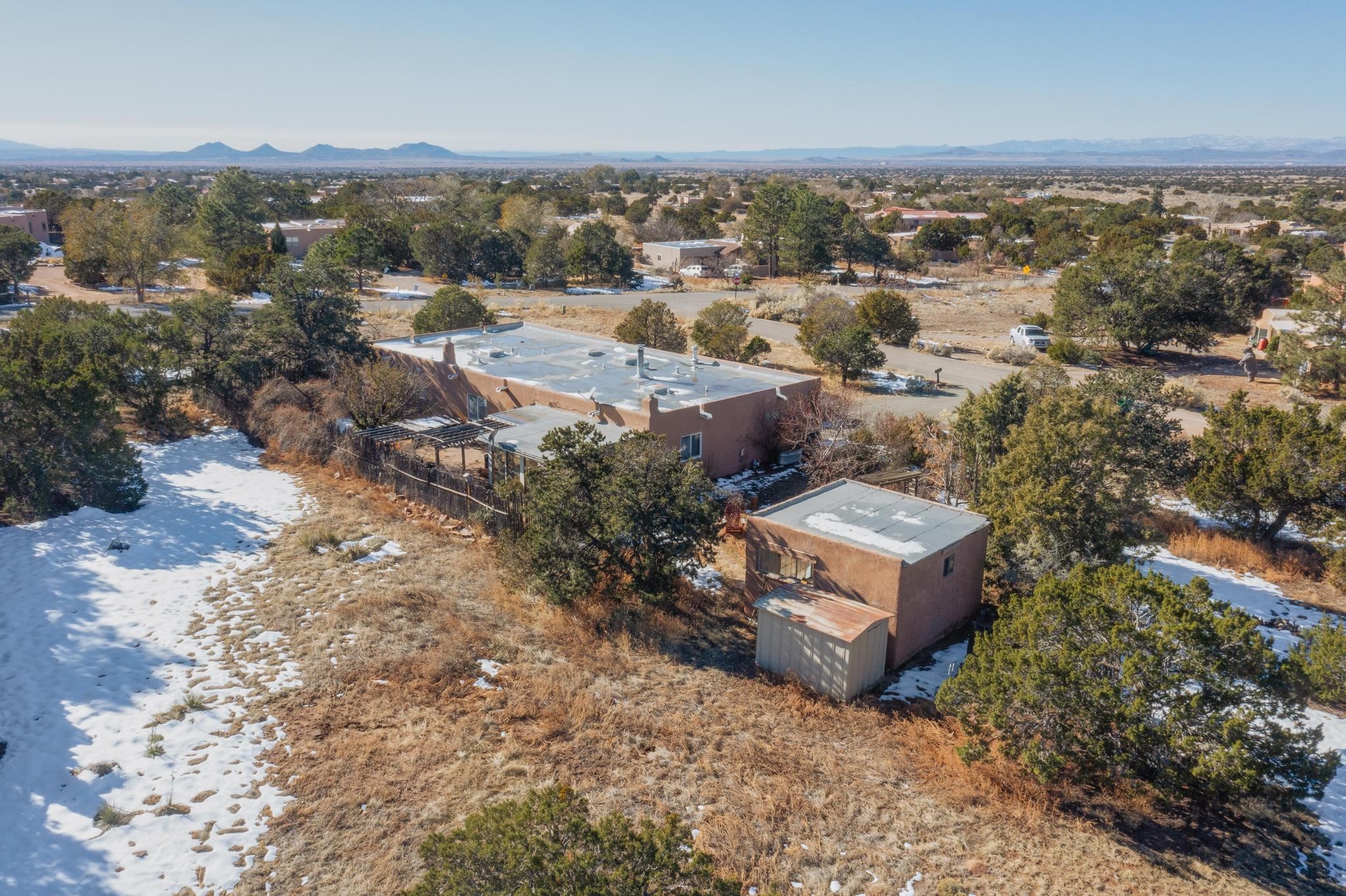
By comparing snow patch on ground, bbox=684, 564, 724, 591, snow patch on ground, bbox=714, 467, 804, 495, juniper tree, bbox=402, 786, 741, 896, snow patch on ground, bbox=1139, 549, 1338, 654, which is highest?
juniper tree, bbox=402, 786, 741, 896

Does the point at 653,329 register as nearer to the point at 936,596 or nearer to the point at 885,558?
the point at 936,596

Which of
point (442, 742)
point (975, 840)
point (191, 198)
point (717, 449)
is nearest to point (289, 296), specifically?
point (717, 449)

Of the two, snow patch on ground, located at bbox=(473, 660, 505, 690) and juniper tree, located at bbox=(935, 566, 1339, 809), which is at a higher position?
juniper tree, located at bbox=(935, 566, 1339, 809)

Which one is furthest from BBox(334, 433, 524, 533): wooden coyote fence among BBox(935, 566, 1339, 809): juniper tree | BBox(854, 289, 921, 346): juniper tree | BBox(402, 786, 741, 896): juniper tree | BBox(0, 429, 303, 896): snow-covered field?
BBox(854, 289, 921, 346): juniper tree

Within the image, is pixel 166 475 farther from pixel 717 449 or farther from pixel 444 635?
pixel 717 449

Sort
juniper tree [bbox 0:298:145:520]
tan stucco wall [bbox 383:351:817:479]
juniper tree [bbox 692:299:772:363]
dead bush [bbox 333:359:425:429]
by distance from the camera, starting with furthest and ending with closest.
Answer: juniper tree [bbox 692:299:772:363], dead bush [bbox 333:359:425:429], tan stucco wall [bbox 383:351:817:479], juniper tree [bbox 0:298:145:520]

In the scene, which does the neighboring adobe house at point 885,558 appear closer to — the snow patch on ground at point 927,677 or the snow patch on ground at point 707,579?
the snow patch on ground at point 927,677

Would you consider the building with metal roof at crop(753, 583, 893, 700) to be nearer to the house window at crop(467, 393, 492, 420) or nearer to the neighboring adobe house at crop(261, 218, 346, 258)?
the house window at crop(467, 393, 492, 420)

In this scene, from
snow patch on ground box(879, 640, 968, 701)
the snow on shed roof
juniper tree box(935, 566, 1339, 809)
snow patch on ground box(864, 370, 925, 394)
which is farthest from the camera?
snow patch on ground box(864, 370, 925, 394)

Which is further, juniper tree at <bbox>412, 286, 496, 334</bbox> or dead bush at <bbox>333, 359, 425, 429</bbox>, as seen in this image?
juniper tree at <bbox>412, 286, 496, 334</bbox>
